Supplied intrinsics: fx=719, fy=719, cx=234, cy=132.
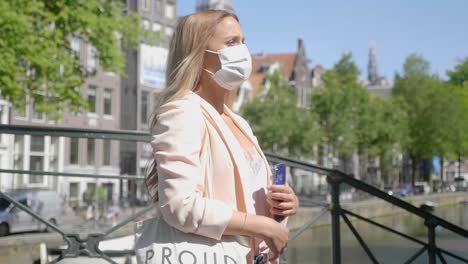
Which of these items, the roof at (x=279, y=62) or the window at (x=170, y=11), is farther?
the roof at (x=279, y=62)

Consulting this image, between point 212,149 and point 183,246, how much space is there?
24 cm

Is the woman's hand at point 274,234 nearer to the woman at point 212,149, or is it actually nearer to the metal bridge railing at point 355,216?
the woman at point 212,149

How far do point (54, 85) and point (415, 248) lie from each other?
11.6m

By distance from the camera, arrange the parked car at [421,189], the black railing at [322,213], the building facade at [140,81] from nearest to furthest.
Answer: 1. the black railing at [322,213]
2. the building facade at [140,81]
3. the parked car at [421,189]

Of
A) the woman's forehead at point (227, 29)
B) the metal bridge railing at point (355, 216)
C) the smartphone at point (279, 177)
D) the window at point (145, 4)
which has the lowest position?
the metal bridge railing at point (355, 216)

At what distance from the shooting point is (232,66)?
177cm

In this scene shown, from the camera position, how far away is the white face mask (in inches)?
69.6

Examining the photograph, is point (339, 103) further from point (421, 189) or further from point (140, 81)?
point (421, 189)

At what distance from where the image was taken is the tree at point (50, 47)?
13133 mm

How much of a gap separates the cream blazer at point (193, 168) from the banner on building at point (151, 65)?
111ft

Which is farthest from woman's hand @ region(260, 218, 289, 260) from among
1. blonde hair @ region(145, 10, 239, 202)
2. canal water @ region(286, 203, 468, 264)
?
canal water @ region(286, 203, 468, 264)

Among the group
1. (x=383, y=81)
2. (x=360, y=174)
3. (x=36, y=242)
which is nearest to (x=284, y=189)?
(x=36, y=242)

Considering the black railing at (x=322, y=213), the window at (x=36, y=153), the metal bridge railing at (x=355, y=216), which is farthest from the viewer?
the window at (x=36, y=153)

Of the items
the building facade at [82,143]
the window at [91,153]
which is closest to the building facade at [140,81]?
the building facade at [82,143]
